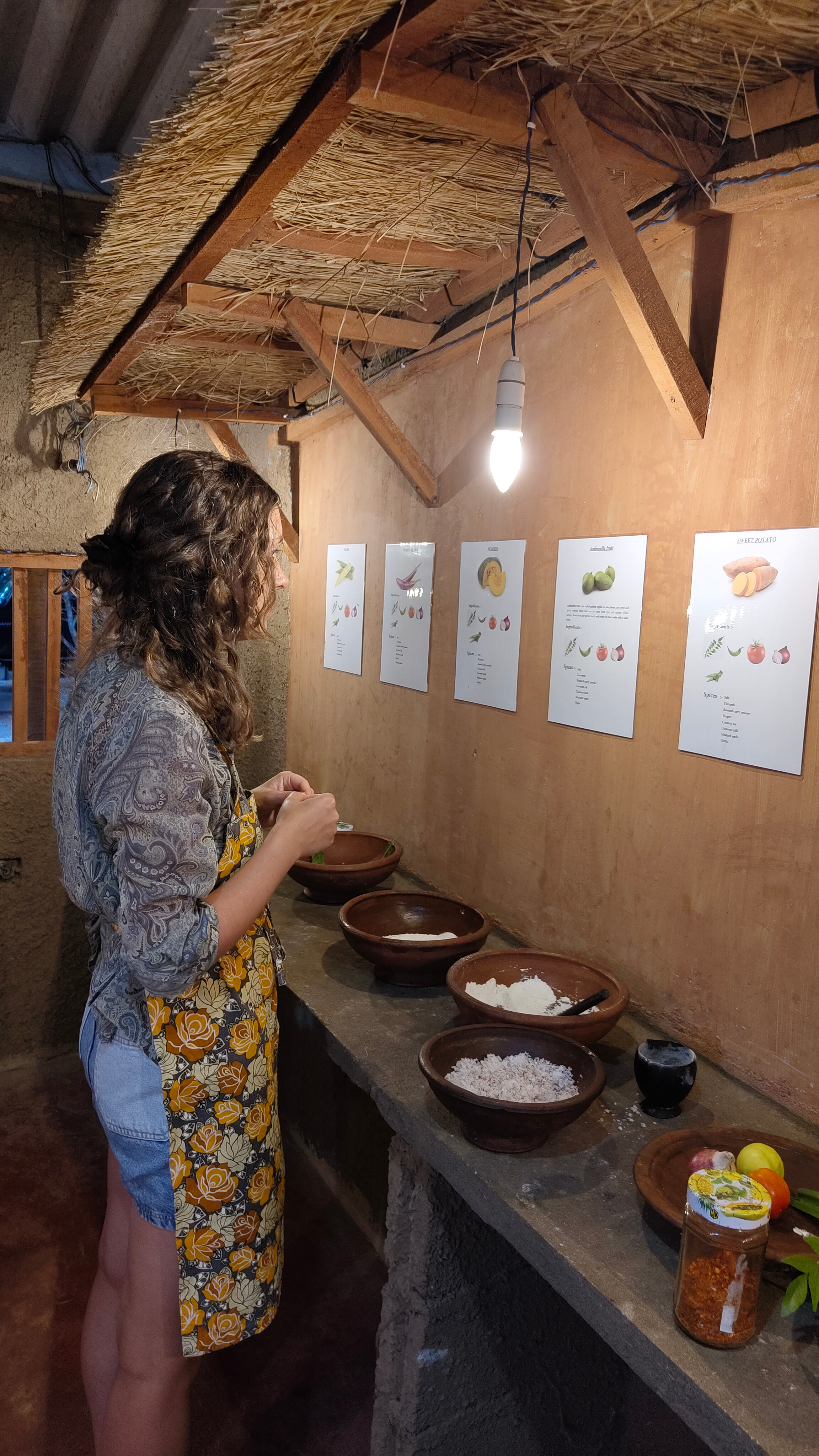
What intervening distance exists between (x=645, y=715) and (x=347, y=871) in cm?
104

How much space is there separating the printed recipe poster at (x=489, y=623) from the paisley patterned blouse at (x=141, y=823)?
1076 millimetres

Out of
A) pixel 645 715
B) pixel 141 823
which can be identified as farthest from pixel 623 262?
pixel 141 823

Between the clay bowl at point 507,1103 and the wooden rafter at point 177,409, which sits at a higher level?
the wooden rafter at point 177,409

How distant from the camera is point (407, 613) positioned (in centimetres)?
295

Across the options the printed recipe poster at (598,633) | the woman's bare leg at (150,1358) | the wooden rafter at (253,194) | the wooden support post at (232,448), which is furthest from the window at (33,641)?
the woman's bare leg at (150,1358)

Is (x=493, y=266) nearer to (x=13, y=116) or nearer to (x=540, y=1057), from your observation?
(x=540, y=1057)

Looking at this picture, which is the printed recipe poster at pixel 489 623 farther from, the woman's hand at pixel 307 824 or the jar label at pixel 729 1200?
the jar label at pixel 729 1200

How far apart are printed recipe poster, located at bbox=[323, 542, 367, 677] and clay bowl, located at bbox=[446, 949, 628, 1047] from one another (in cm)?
148

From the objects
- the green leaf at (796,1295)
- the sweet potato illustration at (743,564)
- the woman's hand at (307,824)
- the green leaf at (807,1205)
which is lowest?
the green leaf at (796,1295)

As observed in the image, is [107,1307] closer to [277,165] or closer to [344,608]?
[277,165]

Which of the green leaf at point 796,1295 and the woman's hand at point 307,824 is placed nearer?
the green leaf at point 796,1295

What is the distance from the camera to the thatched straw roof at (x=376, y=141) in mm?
1274

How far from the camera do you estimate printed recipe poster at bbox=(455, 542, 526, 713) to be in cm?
239

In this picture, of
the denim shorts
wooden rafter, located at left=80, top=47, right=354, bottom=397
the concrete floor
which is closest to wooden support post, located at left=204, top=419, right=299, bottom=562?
wooden rafter, located at left=80, top=47, right=354, bottom=397
